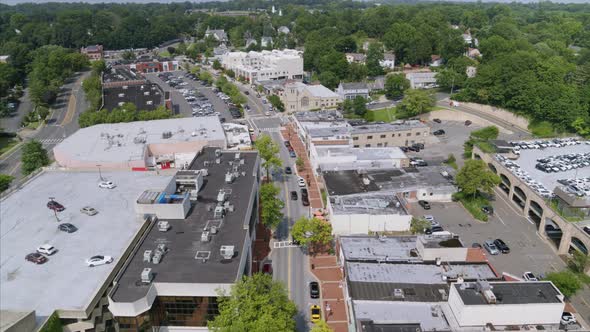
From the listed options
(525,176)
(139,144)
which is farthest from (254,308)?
(525,176)

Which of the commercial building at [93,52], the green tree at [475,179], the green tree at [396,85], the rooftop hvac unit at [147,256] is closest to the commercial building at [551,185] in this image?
the green tree at [475,179]

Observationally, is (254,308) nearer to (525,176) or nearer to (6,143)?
(525,176)

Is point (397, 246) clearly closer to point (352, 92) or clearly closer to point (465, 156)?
point (465, 156)

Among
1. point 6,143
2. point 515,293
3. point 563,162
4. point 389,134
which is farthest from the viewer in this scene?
point 6,143

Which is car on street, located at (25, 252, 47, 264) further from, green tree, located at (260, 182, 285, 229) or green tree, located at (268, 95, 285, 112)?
green tree, located at (268, 95, 285, 112)

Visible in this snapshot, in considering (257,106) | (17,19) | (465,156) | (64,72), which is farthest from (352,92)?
(17,19)

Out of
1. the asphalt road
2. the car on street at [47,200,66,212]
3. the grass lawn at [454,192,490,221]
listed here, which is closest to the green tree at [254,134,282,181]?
the grass lawn at [454,192,490,221]

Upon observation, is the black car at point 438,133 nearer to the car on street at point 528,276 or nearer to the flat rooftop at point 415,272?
the car on street at point 528,276

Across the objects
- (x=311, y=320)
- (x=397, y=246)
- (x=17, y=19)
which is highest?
(x=17, y=19)
